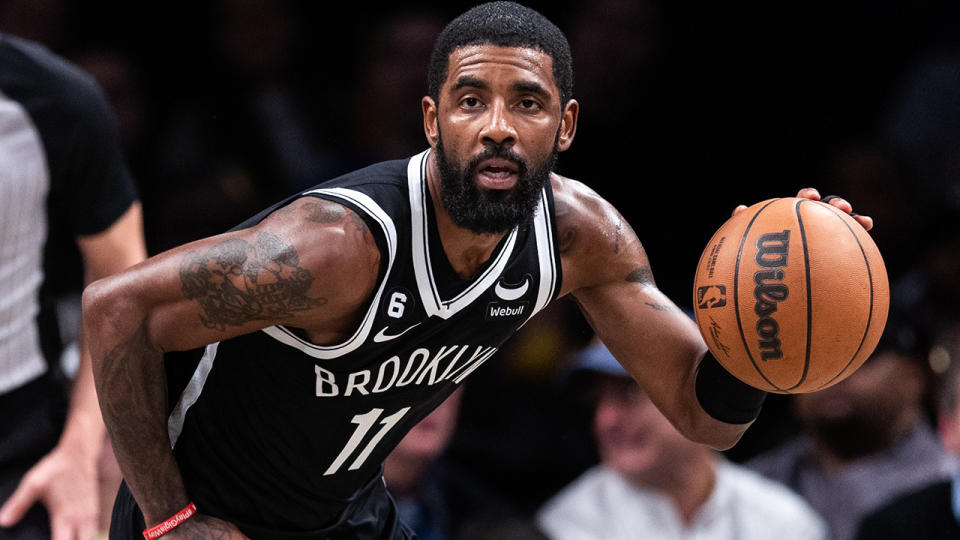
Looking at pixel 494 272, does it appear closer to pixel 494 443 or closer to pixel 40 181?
pixel 40 181

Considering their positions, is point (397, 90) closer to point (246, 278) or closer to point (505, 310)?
point (505, 310)

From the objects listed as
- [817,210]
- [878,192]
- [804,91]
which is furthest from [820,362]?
[804,91]

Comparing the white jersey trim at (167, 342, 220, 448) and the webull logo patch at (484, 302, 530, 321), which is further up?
the webull logo patch at (484, 302, 530, 321)

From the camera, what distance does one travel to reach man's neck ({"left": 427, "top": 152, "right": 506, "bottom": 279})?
261 cm

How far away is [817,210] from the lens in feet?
8.71

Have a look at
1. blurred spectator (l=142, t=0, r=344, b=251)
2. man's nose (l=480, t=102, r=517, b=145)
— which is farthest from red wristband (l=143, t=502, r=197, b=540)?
blurred spectator (l=142, t=0, r=344, b=251)

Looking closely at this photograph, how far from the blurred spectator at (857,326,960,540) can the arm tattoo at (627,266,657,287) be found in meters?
1.58

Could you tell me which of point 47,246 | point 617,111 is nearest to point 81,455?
point 47,246

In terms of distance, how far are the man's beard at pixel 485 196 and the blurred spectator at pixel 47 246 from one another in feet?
4.16

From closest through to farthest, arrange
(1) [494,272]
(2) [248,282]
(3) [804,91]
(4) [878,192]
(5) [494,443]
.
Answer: (2) [248,282]
(1) [494,272]
(5) [494,443]
(4) [878,192]
(3) [804,91]

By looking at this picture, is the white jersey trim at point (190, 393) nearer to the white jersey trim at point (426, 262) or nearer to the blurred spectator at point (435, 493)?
the white jersey trim at point (426, 262)

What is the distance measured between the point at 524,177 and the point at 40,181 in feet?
5.03

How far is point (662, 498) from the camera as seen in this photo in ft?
14.2

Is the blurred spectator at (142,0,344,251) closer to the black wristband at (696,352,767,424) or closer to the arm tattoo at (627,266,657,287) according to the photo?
→ the arm tattoo at (627,266,657,287)
